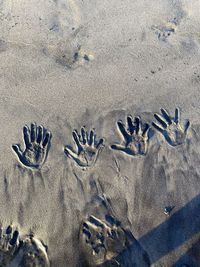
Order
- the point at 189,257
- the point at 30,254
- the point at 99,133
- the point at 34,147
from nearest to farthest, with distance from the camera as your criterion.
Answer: the point at 30,254 < the point at 189,257 < the point at 34,147 < the point at 99,133

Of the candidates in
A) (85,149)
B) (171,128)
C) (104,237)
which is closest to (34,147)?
(85,149)

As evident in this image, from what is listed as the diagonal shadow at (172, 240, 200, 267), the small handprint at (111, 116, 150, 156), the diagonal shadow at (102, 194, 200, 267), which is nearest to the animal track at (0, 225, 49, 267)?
the diagonal shadow at (102, 194, 200, 267)

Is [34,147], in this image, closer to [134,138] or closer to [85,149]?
[85,149]

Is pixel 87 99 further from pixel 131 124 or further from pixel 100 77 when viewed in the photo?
pixel 131 124

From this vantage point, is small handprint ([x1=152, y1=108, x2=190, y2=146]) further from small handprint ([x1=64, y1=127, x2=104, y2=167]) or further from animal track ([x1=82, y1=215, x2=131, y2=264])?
animal track ([x1=82, y1=215, x2=131, y2=264])

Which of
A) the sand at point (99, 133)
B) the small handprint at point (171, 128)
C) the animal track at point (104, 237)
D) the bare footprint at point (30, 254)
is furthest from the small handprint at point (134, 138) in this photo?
the bare footprint at point (30, 254)

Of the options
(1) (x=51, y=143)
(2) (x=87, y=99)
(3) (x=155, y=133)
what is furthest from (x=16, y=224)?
(3) (x=155, y=133)
